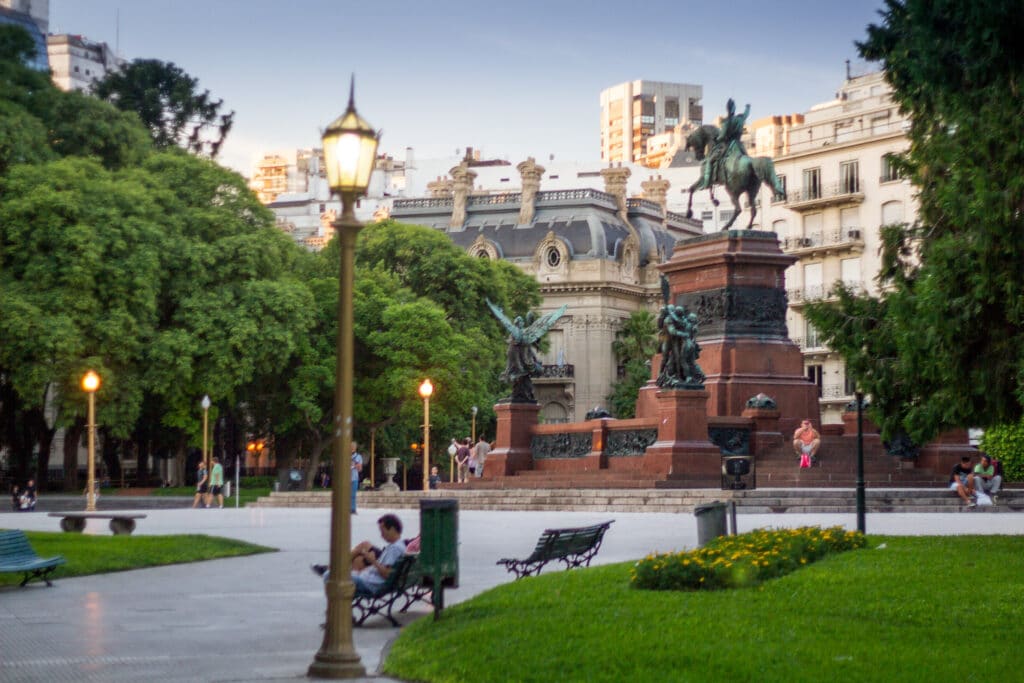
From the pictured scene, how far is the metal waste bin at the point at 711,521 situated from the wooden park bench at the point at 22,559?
7.28 metres

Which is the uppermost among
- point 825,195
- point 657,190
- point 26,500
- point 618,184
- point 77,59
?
point 77,59

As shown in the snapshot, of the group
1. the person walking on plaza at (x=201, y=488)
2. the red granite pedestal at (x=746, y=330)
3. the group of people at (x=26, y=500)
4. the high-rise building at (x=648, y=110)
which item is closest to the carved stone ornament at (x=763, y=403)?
the red granite pedestal at (x=746, y=330)

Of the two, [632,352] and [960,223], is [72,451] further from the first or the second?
[632,352]

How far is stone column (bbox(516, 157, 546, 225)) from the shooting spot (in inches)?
3907

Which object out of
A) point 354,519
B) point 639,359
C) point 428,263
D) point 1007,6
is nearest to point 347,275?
point 1007,6

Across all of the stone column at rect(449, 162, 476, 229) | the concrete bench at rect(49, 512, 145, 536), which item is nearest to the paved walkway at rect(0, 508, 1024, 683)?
the concrete bench at rect(49, 512, 145, 536)

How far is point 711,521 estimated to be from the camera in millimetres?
19188

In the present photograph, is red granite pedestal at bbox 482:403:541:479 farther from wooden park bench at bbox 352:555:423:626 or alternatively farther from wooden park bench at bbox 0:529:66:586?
wooden park bench at bbox 352:555:423:626

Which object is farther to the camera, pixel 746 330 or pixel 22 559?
pixel 746 330

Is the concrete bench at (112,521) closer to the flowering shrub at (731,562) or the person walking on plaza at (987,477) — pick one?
the flowering shrub at (731,562)

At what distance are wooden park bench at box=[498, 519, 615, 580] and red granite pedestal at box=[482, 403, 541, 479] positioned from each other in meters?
22.6

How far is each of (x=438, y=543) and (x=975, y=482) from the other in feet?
73.8

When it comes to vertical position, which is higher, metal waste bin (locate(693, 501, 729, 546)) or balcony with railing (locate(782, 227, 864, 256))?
balcony with railing (locate(782, 227, 864, 256))

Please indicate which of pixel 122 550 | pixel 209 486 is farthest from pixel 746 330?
pixel 122 550
